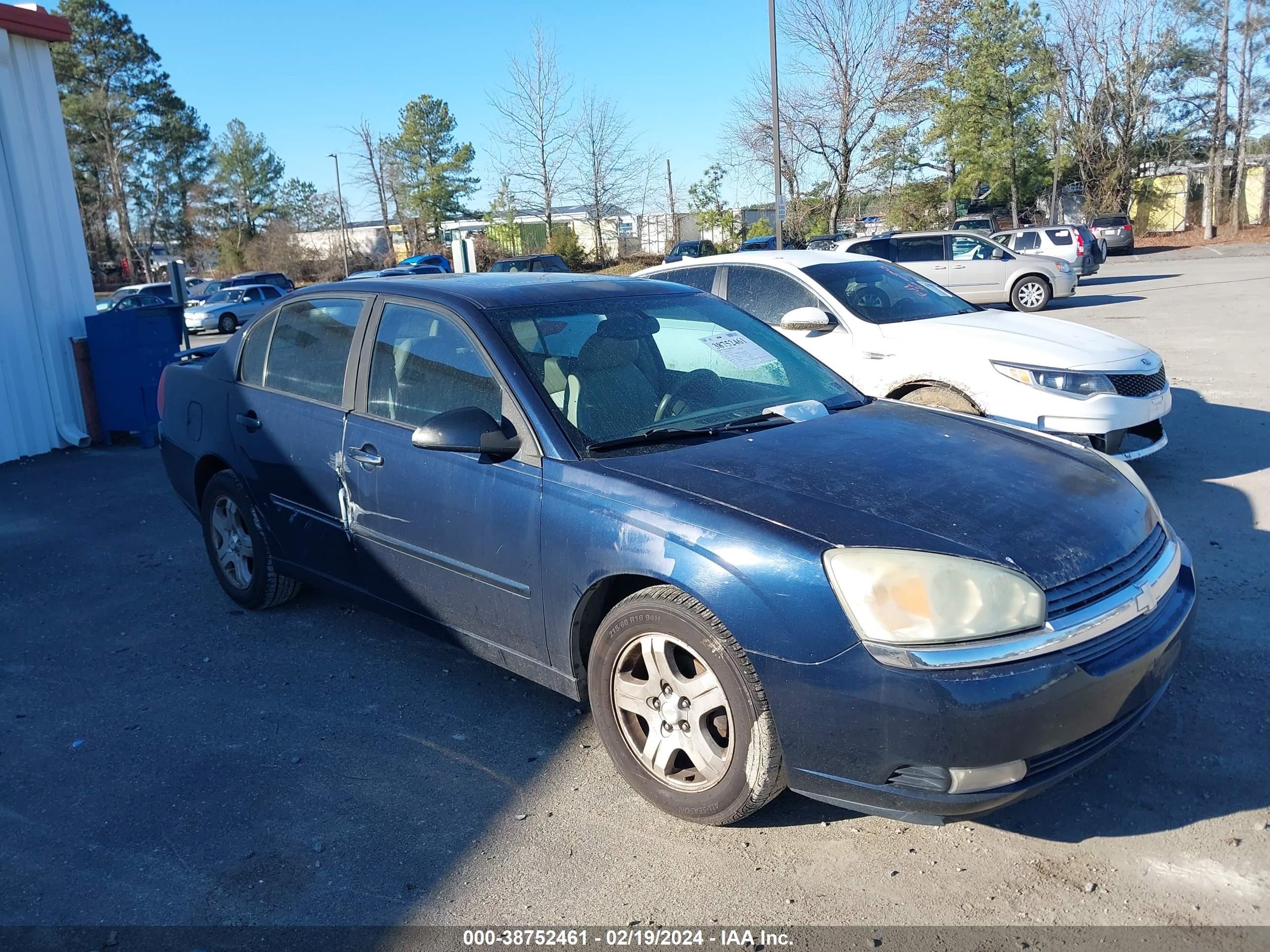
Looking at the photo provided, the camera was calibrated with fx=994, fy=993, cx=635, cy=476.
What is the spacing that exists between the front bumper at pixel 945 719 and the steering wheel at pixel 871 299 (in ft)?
15.1

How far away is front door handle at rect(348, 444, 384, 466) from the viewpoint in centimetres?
400

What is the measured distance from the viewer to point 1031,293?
64.4ft

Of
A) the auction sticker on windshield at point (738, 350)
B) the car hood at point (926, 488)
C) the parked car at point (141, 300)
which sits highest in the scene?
the parked car at point (141, 300)

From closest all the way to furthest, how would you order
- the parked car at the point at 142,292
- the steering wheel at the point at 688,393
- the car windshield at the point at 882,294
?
the steering wheel at the point at 688,393 < the car windshield at the point at 882,294 < the parked car at the point at 142,292

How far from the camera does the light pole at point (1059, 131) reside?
4209 centimetres

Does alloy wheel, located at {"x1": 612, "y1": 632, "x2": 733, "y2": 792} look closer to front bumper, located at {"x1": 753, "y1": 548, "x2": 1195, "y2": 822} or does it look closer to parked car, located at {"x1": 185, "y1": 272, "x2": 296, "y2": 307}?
front bumper, located at {"x1": 753, "y1": 548, "x2": 1195, "y2": 822}

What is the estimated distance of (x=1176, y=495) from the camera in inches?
249

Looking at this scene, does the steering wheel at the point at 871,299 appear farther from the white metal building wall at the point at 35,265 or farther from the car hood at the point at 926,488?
→ the white metal building wall at the point at 35,265

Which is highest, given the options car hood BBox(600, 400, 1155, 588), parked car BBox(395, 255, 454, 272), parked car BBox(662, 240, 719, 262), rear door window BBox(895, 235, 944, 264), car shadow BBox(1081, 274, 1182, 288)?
parked car BBox(395, 255, 454, 272)

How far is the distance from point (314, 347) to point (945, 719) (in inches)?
129

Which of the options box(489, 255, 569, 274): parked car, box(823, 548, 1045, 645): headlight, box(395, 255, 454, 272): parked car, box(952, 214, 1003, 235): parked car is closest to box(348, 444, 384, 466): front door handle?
box(823, 548, 1045, 645): headlight

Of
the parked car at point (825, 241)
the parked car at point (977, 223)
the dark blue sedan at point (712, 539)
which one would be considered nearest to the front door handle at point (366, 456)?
the dark blue sedan at point (712, 539)

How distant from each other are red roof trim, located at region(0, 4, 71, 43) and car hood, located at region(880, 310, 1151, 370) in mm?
8821

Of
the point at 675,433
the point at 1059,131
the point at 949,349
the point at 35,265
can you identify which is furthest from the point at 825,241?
the point at 1059,131
